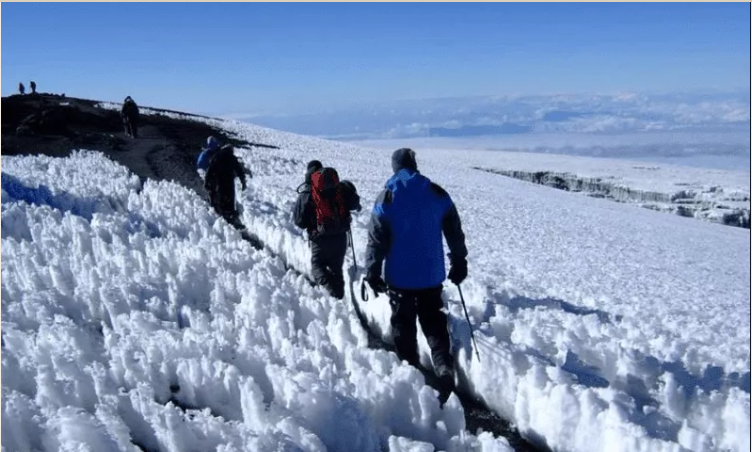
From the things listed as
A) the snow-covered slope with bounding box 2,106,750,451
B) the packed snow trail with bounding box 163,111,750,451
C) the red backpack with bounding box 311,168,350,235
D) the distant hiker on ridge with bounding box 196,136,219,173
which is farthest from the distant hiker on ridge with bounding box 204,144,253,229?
the red backpack with bounding box 311,168,350,235

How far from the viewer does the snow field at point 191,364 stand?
11.7 ft

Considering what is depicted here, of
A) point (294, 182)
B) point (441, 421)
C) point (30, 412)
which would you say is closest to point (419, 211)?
point (441, 421)

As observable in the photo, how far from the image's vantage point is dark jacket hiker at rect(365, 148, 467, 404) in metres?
4.79

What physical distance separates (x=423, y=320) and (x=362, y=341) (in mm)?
568

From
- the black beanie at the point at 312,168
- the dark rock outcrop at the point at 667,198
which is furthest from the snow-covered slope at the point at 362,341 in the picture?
the dark rock outcrop at the point at 667,198

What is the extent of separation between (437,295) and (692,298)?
5.79 meters

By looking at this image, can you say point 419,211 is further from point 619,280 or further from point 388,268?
point 619,280

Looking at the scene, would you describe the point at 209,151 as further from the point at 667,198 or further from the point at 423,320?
the point at 667,198

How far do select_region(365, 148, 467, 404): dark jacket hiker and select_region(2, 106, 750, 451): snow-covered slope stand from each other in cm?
27

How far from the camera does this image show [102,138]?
25750 millimetres

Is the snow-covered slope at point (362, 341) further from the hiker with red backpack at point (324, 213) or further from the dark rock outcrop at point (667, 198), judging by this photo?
the dark rock outcrop at point (667, 198)

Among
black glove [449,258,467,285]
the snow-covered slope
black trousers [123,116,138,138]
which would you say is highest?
black trousers [123,116,138,138]

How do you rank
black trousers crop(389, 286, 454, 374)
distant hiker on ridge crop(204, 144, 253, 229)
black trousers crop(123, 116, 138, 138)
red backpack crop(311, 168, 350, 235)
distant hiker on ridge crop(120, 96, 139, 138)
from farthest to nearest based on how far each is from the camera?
1. black trousers crop(123, 116, 138, 138)
2. distant hiker on ridge crop(120, 96, 139, 138)
3. distant hiker on ridge crop(204, 144, 253, 229)
4. red backpack crop(311, 168, 350, 235)
5. black trousers crop(389, 286, 454, 374)

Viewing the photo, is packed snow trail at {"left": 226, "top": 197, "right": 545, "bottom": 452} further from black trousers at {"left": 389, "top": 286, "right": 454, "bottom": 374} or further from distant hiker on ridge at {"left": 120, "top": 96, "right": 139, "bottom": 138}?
distant hiker on ridge at {"left": 120, "top": 96, "right": 139, "bottom": 138}
